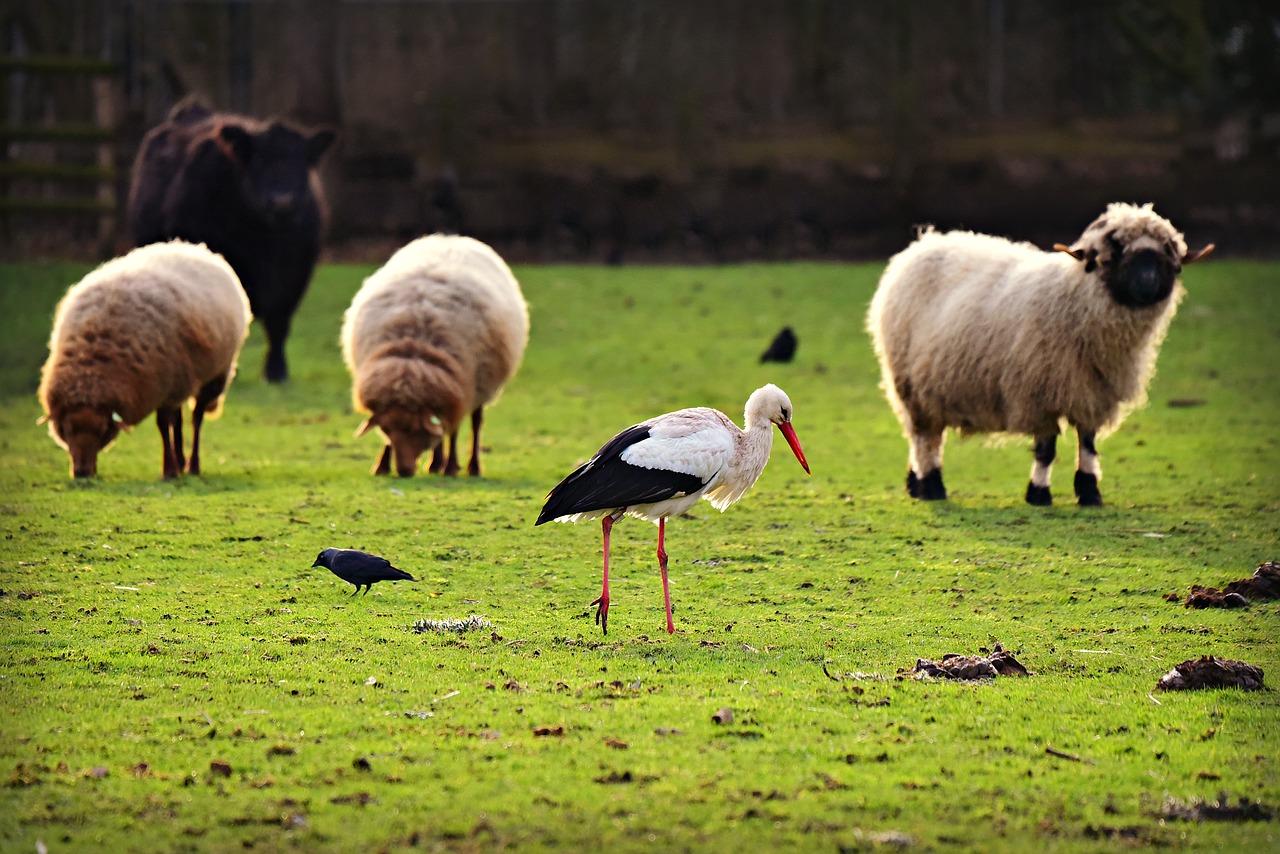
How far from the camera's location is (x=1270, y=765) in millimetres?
5570

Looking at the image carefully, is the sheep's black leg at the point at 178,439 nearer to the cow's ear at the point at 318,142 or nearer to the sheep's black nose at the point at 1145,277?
the cow's ear at the point at 318,142

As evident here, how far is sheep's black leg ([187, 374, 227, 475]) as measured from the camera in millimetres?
13180

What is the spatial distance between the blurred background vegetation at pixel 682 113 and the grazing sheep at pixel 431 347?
13978 mm

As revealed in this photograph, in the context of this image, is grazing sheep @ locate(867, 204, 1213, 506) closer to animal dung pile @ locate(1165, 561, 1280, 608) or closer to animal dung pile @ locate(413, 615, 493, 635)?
animal dung pile @ locate(1165, 561, 1280, 608)

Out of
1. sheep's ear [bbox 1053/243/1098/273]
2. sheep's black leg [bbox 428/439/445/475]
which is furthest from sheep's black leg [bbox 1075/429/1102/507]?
sheep's black leg [bbox 428/439/445/475]

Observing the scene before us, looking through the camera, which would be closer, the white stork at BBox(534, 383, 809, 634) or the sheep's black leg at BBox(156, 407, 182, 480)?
the white stork at BBox(534, 383, 809, 634)

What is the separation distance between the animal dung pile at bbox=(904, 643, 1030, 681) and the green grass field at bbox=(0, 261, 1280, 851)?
0.12 m

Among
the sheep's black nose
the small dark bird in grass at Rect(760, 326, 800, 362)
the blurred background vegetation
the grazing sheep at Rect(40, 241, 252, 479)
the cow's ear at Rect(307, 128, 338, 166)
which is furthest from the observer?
the blurred background vegetation

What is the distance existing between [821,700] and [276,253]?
46.1 feet

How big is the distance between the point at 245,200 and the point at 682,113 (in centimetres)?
1390

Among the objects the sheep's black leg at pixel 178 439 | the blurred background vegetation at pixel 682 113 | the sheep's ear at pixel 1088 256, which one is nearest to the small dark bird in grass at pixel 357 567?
the sheep's black leg at pixel 178 439

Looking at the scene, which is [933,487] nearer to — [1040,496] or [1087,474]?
[1040,496]

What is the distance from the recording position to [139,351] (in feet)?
39.5

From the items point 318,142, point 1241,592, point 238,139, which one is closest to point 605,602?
point 1241,592
